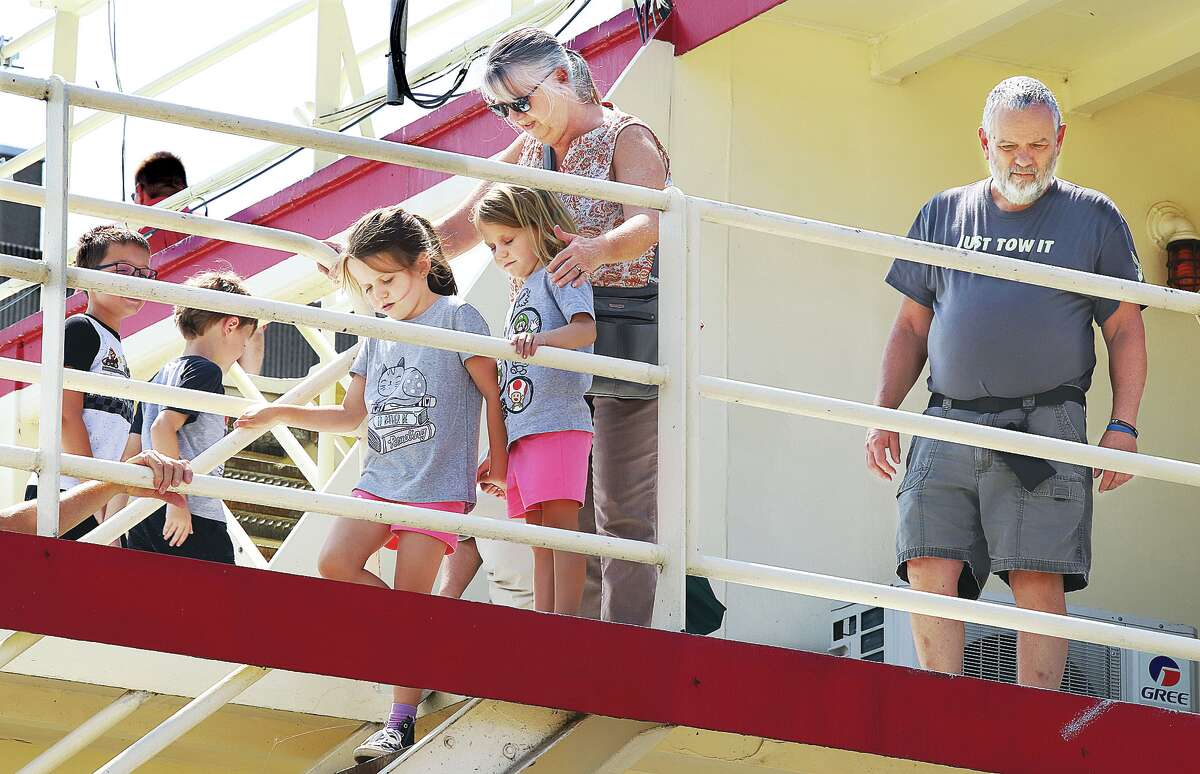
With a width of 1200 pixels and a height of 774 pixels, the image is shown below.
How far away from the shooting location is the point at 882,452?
4.78 meters

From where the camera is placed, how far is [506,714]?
3.85m

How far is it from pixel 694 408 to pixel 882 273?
3009mm

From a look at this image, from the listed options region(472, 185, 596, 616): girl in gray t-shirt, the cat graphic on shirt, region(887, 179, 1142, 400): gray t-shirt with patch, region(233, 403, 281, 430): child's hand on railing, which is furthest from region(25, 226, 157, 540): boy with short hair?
region(887, 179, 1142, 400): gray t-shirt with patch

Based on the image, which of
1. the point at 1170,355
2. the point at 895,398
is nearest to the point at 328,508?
the point at 895,398

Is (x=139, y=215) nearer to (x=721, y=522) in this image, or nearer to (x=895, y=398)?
(x=895, y=398)

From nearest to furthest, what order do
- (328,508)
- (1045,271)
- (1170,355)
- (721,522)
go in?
1. (328,508)
2. (1045,271)
3. (721,522)
4. (1170,355)

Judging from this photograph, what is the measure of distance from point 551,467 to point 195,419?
129 cm

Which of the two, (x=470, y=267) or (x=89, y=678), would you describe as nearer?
(x=89, y=678)

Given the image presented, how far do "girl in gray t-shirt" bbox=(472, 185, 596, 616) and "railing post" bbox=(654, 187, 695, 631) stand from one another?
35 cm

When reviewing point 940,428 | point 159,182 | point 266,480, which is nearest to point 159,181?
point 159,182

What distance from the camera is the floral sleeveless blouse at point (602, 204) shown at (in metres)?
4.57

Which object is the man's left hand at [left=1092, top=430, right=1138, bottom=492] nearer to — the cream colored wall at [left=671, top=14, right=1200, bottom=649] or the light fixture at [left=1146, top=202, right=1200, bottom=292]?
the cream colored wall at [left=671, top=14, right=1200, bottom=649]

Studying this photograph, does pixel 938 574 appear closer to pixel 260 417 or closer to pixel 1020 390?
pixel 1020 390

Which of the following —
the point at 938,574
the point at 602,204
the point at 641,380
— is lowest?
the point at 938,574
